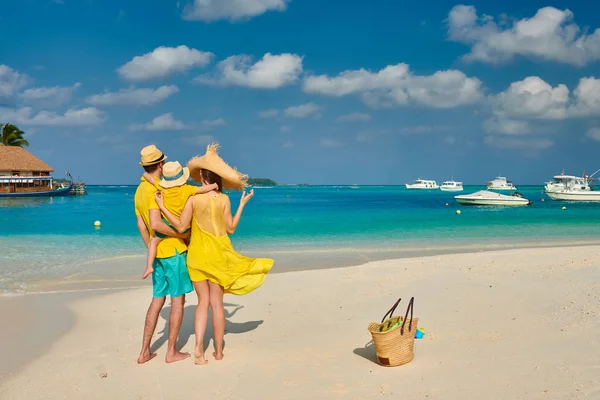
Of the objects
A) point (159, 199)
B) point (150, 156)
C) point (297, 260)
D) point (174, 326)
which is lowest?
point (297, 260)

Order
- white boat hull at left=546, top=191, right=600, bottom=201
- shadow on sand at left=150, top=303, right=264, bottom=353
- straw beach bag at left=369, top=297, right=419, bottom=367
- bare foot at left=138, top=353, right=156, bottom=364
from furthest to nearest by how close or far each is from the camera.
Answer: white boat hull at left=546, top=191, right=600, bottom=201
shadow on sand at left=150, top=303, right=264, bottom=353
bare foot at left=138, top=353, right=156, bottom=364
straw beach bag at left=369, top=297, right=419, bottom=367

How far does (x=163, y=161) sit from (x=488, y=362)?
3896 mm

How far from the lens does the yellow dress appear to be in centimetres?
475

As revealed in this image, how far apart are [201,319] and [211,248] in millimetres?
805

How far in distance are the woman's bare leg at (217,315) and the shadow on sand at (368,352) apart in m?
1.50

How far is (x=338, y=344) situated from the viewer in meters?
5.58

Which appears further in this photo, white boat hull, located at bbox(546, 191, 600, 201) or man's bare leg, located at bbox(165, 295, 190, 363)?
white boat hull, located at bbox(546, 191, 600, 201)

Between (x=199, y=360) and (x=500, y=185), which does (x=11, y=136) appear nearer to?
(x=199, y=360)

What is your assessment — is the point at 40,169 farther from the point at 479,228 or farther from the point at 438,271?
the point at 438,271

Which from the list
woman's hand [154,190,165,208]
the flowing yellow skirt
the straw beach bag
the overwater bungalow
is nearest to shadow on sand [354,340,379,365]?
the straw beach bag

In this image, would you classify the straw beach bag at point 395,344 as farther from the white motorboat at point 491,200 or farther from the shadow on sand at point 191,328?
the white motorboat at point 491,200

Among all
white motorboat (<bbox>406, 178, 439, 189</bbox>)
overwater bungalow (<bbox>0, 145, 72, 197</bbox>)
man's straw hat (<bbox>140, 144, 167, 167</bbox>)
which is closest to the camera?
man's straw hat (<bbox>140, 144, 167, 167</bbox>)

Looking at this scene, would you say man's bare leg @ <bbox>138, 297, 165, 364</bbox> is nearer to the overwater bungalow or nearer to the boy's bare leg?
the boy's bare leg

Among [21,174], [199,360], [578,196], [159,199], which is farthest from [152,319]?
[21,174]
